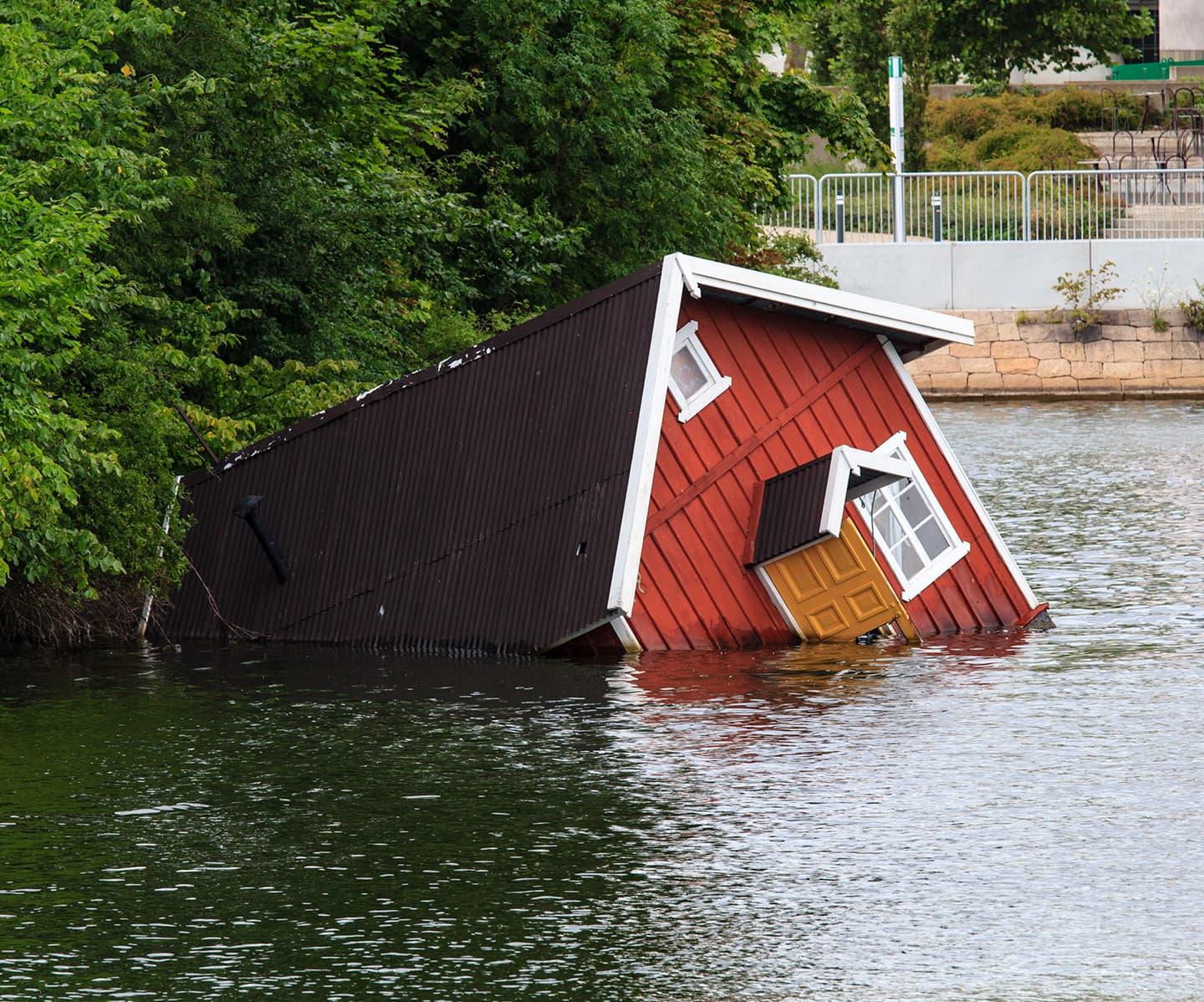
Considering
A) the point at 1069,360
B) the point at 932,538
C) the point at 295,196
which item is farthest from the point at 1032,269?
the point at 932,538

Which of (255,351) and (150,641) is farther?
(255,351)

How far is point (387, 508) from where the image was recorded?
827 inches

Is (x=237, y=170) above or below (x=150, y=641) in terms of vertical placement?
above

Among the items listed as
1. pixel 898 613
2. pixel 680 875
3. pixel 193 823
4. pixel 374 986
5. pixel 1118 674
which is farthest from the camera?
pixel 898 613

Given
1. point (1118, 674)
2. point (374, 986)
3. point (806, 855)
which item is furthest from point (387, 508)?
point (374, 986)

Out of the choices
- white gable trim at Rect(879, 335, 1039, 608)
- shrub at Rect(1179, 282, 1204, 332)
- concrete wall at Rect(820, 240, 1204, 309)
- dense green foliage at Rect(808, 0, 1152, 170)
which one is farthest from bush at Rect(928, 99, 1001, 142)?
white gable trim at Rect(879, 335, 1039, 608)

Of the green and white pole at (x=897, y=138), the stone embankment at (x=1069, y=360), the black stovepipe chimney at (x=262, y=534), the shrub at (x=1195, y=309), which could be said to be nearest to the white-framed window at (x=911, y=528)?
the black stovepipe chimney at (x=262, y=534)

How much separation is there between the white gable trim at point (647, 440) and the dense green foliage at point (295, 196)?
4627 millimetres

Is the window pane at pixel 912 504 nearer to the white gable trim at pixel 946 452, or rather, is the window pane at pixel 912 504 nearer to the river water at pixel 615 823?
the white gable trim at pixel 946 452

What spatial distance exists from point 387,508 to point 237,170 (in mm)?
7481

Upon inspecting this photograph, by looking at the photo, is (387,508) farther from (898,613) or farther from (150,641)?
(898,613)

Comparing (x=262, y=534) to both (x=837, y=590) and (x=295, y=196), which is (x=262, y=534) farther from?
(x=295, y=196)

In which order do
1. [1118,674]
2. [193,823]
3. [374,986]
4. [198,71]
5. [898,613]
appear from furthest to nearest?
[198,71] < [898,613] < [1118,674] < [193,823] < [374,986]

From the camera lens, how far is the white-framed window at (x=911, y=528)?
70.3 ft
